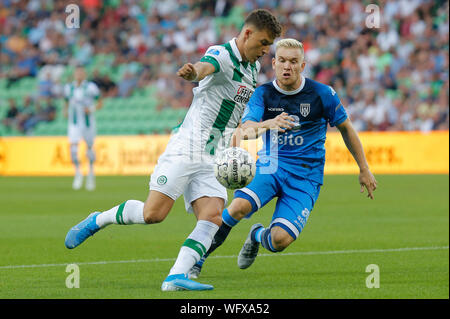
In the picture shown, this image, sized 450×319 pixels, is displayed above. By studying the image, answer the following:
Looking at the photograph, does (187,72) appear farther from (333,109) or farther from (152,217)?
(333,109)

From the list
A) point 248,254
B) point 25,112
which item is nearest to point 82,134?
point 25,112

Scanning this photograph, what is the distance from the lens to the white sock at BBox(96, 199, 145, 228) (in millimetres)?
6703

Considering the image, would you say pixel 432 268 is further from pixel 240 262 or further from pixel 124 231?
pixel 124 231

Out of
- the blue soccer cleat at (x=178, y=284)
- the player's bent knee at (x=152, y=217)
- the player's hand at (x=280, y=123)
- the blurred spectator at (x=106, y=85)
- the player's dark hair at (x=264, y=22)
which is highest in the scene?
the blurred spectator at (x=106, y=85)

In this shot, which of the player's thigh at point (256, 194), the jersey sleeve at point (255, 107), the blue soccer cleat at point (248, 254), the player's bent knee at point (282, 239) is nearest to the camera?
the jersey sleeve at point (255, 107)

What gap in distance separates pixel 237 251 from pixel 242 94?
9.09ft

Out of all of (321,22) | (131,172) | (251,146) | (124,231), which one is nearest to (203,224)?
(124,231)

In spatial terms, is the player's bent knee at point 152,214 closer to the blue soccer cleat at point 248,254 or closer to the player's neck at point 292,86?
the blue soccer cleat at point 248,254

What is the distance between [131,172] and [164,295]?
1790 centimetres

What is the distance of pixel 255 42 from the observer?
21.9ft

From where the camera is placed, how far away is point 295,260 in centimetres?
834

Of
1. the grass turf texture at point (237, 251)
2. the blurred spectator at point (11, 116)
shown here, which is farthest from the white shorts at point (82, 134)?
the blurred spectator at point (11, 116)

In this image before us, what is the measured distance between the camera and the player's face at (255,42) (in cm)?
665

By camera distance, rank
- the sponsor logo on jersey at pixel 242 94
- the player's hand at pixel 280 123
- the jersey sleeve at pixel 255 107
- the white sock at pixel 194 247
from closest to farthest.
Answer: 1. the player's hand at pixel 280 123
2. the white sock at pixel 194 247
3. the sponsor logo on jersey at pixel 242 94
4. the jersey sleeve at pixel 255 107
